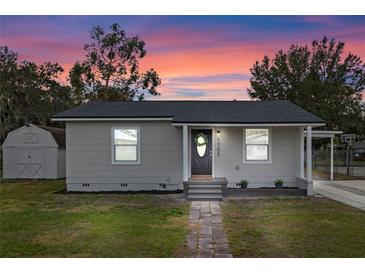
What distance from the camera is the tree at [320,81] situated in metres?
36.1

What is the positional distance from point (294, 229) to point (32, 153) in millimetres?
16457

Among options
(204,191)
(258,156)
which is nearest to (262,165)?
(258,156)

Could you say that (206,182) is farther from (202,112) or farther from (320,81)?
(320,81)

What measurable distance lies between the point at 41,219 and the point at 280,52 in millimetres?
35397

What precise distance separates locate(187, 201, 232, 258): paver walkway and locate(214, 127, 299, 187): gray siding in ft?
11.3

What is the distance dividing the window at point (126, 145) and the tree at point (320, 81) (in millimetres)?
24580

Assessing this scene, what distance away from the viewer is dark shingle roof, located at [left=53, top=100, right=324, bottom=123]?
14.2 meters

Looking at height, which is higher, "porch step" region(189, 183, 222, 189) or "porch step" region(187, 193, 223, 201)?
"porch step" region(189, 183, 222, 189)

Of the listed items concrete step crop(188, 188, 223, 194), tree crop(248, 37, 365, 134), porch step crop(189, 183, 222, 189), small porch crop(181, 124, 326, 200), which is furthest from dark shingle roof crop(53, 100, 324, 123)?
tree crop(248, 37, 365, 134)

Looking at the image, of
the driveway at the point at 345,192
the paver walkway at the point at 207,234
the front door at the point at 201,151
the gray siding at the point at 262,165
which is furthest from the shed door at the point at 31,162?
the driveway at the point at 345,192

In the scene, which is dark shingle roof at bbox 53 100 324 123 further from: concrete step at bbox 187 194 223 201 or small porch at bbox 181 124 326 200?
concrete step at bbox 187 194 223 201

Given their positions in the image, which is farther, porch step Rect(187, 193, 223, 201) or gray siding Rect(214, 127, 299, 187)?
gray siding Rect(214, 127, 299, 187)
